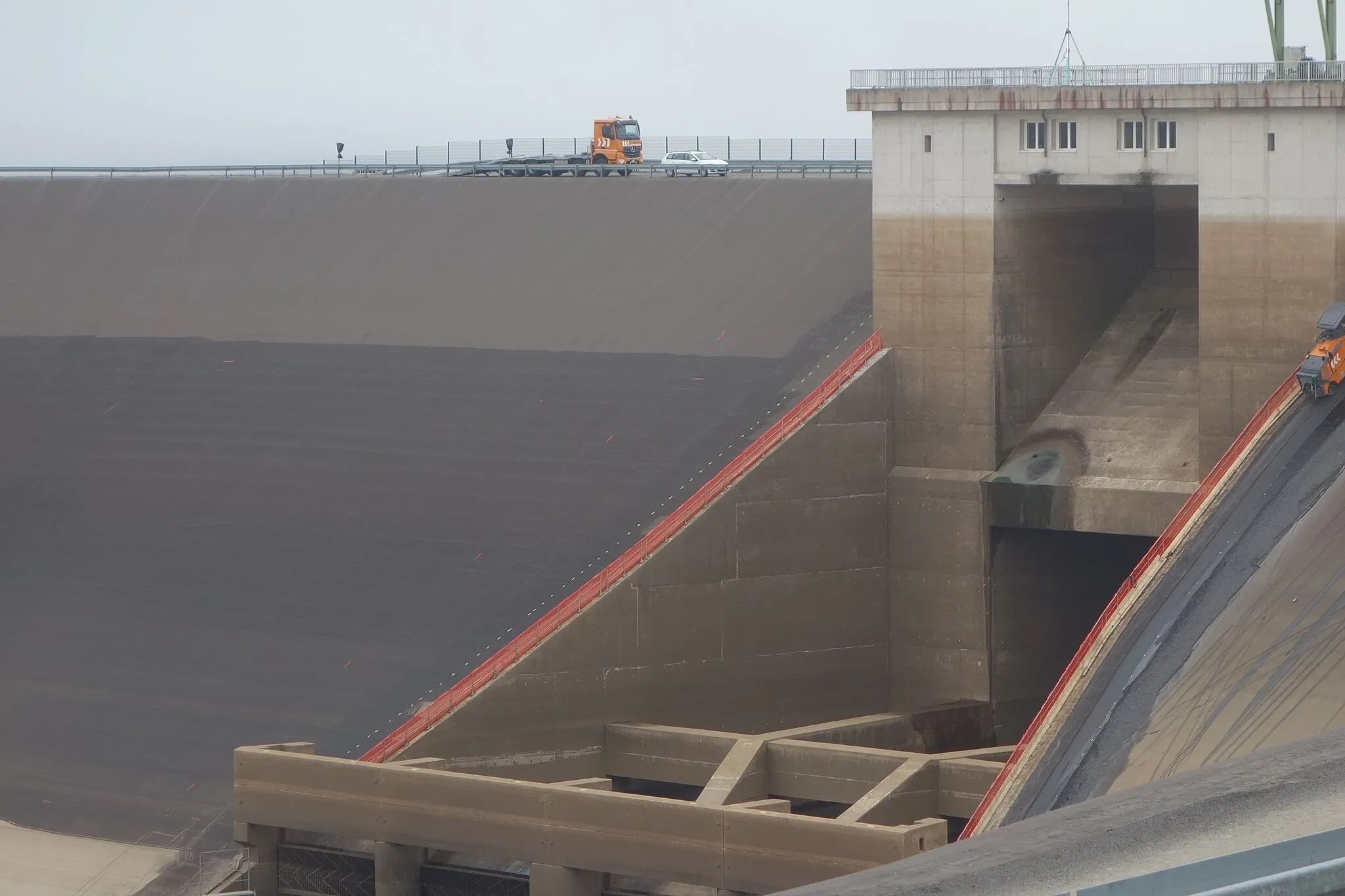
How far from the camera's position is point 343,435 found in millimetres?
48844

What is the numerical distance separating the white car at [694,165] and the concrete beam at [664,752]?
75.1 ft

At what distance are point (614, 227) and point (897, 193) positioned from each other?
1171 cm

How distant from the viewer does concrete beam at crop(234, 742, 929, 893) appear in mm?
31844

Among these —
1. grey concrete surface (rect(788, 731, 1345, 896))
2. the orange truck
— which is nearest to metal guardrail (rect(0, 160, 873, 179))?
the orange truck

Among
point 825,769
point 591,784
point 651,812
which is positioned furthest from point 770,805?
point 825,769

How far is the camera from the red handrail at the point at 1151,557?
32719mm

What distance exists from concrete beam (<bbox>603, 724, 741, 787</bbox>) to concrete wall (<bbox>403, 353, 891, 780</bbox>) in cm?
35

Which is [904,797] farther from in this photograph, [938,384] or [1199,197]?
[1199,197]

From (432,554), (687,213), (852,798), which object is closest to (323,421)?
(432,554)

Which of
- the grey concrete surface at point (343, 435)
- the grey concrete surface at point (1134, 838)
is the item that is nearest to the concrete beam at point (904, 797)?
the grey concrete surface at point (343, 435)

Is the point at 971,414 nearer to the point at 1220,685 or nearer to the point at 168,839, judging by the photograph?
the point at 1220,685

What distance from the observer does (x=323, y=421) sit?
163 ft

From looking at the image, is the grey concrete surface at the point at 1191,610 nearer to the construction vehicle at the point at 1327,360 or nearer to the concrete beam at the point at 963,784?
the construction vehicle at the point at 1327,360

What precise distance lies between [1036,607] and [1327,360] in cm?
894
